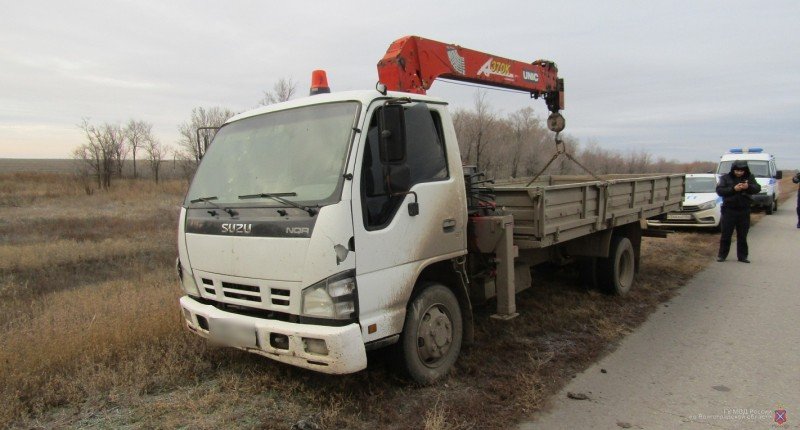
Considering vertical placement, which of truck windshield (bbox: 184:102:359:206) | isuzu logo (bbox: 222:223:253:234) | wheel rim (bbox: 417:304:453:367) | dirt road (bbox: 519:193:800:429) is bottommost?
dirt road (bbox: 519:193:800:429)

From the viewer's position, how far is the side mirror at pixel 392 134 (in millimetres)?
3439

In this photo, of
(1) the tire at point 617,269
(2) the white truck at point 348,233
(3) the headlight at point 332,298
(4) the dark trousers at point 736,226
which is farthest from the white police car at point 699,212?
(3) the headlight at point 332,298

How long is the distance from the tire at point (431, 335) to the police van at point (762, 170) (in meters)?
17.4

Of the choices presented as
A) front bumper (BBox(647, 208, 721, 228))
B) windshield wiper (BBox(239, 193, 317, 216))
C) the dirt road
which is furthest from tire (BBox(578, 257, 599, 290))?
front bumper (BBox(647, 208, 721, 228))

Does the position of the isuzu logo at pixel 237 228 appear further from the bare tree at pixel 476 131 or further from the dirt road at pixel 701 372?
the bare tree at pixel 476 131

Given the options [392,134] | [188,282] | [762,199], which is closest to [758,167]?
[762,199]

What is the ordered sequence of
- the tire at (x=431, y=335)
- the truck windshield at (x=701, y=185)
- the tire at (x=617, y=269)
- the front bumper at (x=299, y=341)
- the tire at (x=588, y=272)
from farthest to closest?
the truck windshield at (x=701, y=185) < the tire at (x=588, y=272) < the tire at (x=617, y=269) < the tire at (x=431, y=335) < the front bumper at (x=299, y=341)

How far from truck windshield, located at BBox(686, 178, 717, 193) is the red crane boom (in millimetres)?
9413

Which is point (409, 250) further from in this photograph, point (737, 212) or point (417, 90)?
point (737, 212)

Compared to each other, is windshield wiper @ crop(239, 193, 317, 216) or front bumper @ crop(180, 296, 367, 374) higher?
windshield wiper @ crop(239, 193, 317, 216)

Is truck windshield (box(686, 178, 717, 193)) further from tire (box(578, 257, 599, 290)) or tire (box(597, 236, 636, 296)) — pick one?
tire (box(578, 257, 599, 290))

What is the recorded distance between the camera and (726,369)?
14.4 feet

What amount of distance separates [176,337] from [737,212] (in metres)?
9.66

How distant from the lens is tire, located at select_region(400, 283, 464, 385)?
3.80 metres
